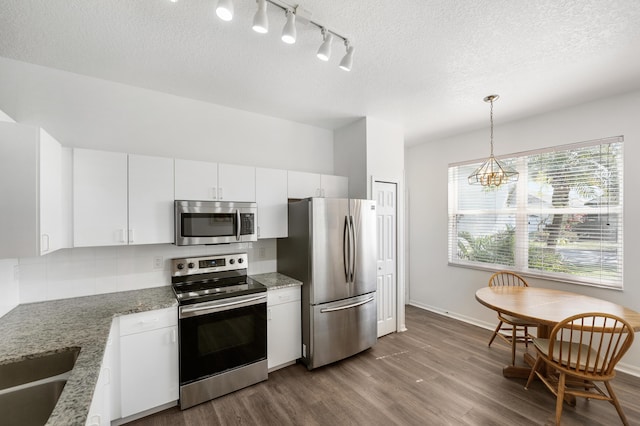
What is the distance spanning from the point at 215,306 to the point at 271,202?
1186 mm

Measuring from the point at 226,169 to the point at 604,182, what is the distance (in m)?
3.98

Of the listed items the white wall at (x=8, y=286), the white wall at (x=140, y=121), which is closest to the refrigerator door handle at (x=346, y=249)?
the white wall at (x=140, y=121)

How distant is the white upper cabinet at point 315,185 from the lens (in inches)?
126

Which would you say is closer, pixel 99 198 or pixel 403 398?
pixel 99 198

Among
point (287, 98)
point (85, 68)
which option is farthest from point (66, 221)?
point (287, 98)

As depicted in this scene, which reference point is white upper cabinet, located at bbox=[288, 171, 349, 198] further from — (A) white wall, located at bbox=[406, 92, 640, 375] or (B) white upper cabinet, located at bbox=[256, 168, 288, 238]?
(A) white wall, located at bbox=[406, 92, 640, 375]

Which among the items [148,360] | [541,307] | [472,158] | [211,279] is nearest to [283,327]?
[211,279]

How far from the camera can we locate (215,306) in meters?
2.33

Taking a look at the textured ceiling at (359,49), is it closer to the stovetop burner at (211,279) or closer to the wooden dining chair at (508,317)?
the stovetop burner at (211,279)

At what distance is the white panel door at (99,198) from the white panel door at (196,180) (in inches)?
15.7

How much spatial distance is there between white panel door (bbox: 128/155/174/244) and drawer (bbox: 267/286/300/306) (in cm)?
106

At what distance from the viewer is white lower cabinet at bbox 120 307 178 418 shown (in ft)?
6.70

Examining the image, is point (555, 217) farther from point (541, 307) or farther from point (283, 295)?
point (283, 295)

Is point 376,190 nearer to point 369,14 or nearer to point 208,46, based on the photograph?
point 369,14
